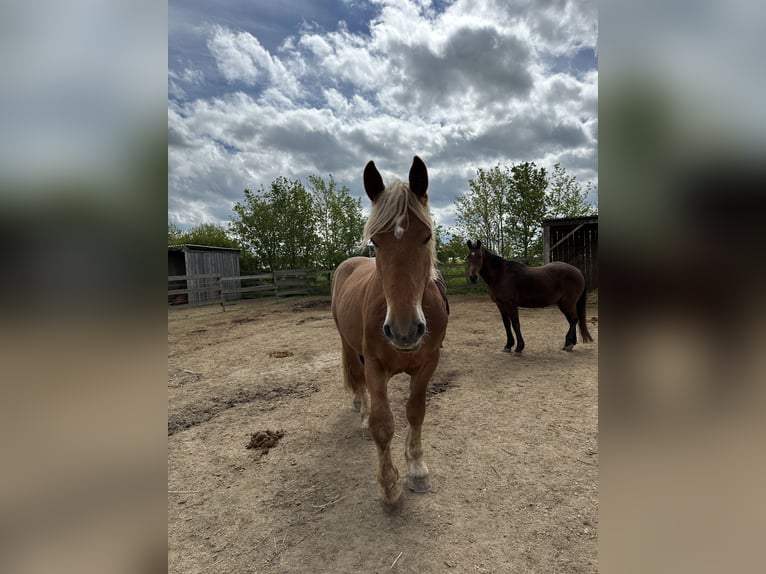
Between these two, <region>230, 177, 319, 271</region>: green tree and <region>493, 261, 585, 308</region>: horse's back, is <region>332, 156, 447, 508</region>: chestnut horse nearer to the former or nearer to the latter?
<region>493, 261, 585, 308</region>: horse's back

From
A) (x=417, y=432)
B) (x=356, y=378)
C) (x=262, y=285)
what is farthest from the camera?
(x=262, y=285)

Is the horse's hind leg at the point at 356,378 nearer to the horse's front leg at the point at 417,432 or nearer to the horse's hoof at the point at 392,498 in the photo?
the horse's front leg at the point at 417,432

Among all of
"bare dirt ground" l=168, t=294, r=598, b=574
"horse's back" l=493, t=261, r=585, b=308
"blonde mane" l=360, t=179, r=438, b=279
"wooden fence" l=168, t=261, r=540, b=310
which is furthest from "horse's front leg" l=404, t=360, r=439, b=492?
"wooden fence" l=168, t=261, r=540, b=310

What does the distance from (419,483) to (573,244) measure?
1257 cm

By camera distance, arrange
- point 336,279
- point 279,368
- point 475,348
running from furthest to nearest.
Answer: point 475,348, point 279,368, point 336,279

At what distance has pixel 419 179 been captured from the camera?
2207 millimetres

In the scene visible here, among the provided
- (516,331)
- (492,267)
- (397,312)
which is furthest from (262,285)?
(397,312)

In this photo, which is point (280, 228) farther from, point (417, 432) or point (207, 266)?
point (417, 432)
